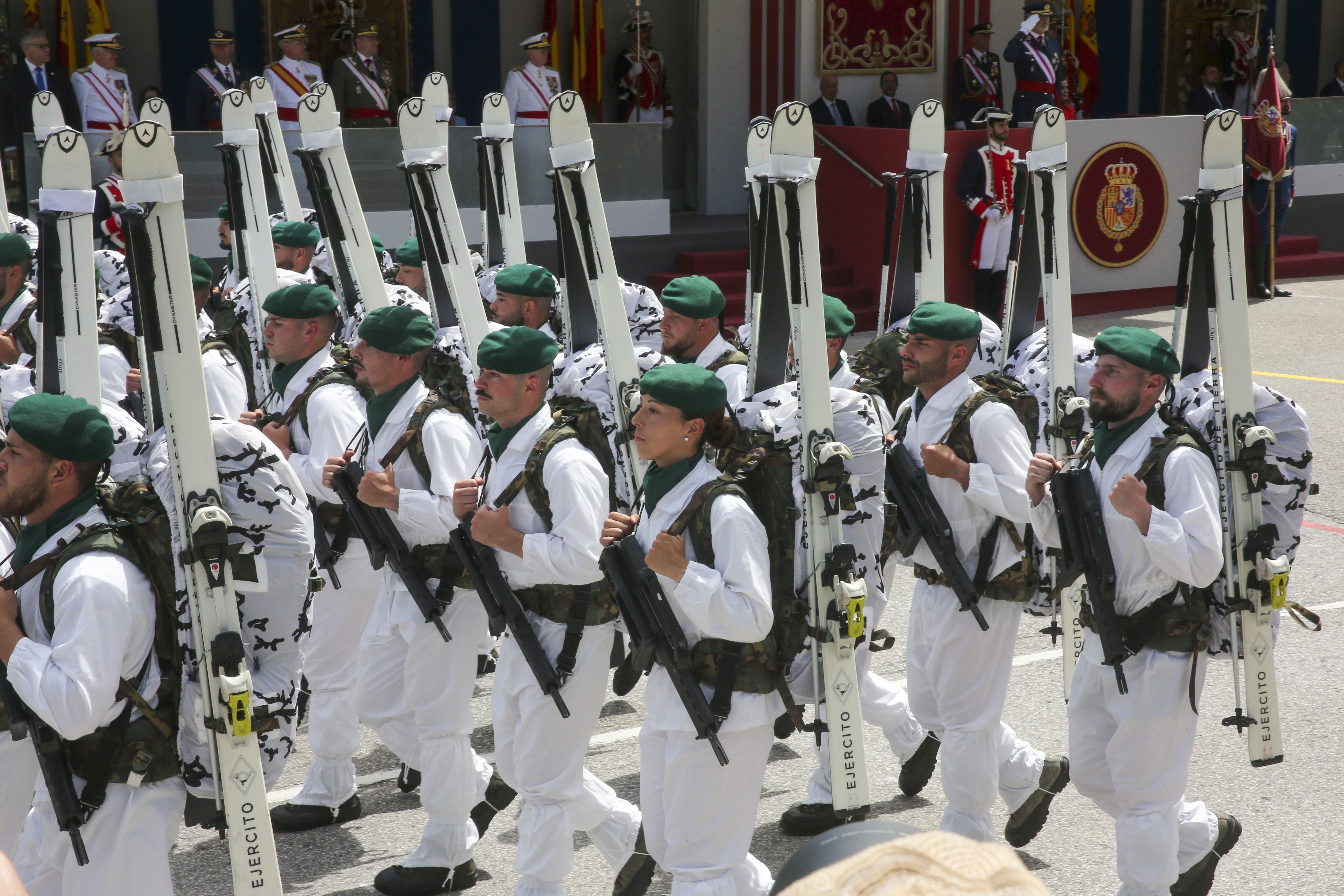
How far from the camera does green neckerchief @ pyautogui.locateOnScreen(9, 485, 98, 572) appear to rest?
3.42m

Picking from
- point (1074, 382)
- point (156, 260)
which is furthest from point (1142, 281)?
point (156, 260)

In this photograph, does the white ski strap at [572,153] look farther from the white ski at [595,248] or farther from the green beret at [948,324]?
the green beret at [948,324]

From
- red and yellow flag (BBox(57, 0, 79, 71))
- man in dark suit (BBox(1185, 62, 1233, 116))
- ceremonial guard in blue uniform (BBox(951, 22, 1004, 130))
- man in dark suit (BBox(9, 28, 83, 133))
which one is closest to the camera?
man in dark suit (BBox(9, 28, 83, 133))

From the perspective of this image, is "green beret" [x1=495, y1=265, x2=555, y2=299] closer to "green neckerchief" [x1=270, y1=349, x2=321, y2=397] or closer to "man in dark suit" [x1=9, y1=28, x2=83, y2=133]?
"green neckerchief" [x1=270, y1=349, x2=321, y2=397]

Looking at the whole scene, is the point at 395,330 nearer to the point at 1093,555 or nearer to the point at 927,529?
the point at 927,529

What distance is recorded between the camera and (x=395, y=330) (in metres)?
4.95

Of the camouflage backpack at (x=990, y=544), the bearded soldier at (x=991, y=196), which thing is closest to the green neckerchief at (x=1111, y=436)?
the camouflage backpack at (x=990, y=544)

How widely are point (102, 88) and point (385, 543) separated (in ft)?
32.6

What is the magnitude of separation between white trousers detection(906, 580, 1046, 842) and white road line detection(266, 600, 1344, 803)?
423mm

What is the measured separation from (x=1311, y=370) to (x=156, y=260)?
488 inches

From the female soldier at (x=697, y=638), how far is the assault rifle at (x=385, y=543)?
1065 millimetres

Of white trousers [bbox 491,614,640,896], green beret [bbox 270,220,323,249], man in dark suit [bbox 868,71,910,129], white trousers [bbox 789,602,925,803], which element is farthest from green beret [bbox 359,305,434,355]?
man in dark suit [bbox 868,71,910,129]

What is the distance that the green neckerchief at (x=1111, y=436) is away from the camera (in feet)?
14.3

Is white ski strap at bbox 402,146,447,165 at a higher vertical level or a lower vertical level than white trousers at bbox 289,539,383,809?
higher
